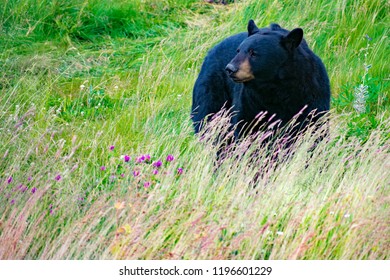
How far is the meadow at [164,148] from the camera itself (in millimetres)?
4172

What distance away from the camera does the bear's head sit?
18.3ft

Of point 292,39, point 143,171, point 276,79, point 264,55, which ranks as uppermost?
point 292,39

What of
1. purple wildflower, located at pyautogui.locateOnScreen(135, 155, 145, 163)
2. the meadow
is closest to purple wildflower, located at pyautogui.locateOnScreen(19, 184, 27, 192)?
the meadow

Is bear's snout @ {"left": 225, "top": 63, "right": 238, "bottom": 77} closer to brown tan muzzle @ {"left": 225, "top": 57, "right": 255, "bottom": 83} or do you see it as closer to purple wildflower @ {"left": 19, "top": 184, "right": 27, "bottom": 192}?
brown tan muzzle @ {"left": 225, "top": 57, "right": 255, "bottom": 83}

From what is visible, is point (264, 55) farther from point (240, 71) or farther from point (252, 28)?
point (252, 28)

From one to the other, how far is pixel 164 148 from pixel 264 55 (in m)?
1.25

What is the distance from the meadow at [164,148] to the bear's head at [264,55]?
59 cm

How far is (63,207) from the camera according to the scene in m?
4.65

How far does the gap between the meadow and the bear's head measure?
0.59 meters

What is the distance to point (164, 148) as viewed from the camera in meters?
6.18

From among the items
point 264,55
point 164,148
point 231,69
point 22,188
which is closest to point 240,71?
point 231,69

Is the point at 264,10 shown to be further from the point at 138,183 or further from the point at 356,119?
the point at 138,183

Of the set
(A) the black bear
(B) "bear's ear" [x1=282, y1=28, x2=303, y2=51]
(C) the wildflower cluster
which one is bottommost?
(C) the wildflower cluster

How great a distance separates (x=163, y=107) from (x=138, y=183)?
8.40 ft
